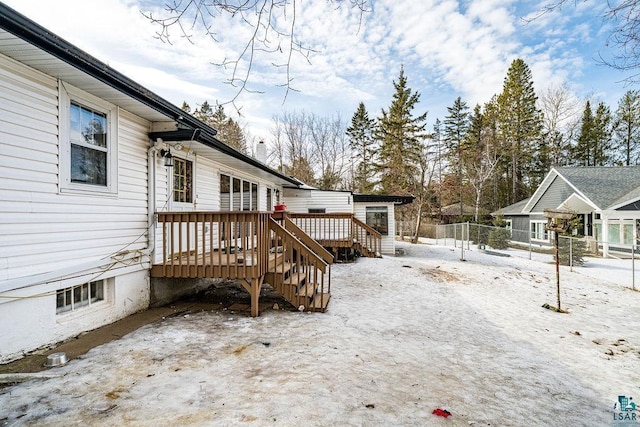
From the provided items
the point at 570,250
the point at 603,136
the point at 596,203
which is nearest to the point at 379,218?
the point at 570,250

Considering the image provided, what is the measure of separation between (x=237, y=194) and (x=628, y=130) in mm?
34473

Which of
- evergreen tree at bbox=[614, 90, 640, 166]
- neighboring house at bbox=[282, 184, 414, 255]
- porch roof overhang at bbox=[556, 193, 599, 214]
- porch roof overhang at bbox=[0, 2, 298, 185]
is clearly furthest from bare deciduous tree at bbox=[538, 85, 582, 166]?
porch roof overhang at bbox=[0, 2, 298, 185]

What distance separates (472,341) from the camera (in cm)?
418

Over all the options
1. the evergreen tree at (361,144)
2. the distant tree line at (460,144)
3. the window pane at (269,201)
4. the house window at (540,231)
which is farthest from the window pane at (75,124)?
the evergreen tree at (361,144)

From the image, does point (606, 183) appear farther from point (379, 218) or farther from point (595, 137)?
point (595, 137)

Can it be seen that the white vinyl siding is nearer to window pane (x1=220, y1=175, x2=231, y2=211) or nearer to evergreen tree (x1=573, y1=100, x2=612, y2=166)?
window pane (x1=220, y1=175, x2=231, y2=211)

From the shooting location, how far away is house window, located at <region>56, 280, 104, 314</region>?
377cm

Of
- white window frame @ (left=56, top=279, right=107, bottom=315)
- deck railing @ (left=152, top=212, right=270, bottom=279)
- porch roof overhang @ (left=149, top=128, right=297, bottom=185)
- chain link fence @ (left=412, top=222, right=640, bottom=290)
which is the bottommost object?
chain link fence @ (left=412, top=222, right=640, bottom=290)

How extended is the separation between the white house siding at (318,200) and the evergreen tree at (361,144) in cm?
1448

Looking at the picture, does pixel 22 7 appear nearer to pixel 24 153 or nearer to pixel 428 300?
pixel 24 153

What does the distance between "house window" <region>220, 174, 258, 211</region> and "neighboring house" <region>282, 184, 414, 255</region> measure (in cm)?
360

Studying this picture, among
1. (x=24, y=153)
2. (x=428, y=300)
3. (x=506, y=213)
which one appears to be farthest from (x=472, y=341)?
(x=506, y=213)

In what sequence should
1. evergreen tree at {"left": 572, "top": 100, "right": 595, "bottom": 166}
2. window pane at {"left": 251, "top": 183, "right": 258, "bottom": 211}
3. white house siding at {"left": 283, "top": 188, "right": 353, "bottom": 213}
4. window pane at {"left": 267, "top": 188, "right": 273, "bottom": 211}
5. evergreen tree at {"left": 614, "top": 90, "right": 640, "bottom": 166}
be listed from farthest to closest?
evergreen tree at {"left": 572, "top": 100, "right": 595, "bottom": 166} → evergreen tree at {"left": 614, "top": 90, "right": 640, "bottom": 166} → white house siding at {"left": 283, "top": 188, "right": 353, "bottom": 213} → window pane at {"left": 267, "top": 188, "right": 273, "bottom": 211} → window pane at {"left": 251, "top": 183, "right": 258, "bottom": 211}

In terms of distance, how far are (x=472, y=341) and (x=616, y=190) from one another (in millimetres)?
18117
